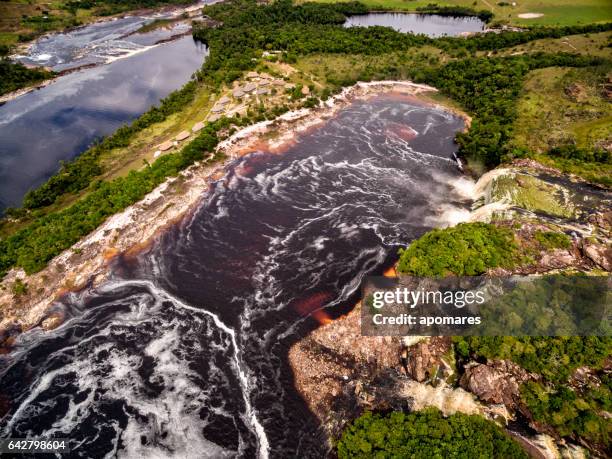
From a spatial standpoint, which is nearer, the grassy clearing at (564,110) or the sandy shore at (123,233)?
the sandy shore at (123,233)

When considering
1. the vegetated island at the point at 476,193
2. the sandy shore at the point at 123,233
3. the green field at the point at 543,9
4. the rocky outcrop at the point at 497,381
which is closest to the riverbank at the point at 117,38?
the vegetated island at the point at 476,193

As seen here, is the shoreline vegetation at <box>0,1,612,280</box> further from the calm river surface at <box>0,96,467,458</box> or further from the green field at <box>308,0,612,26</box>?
the green field at <box>308,0,612,26</box>

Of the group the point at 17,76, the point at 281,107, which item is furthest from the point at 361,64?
the point at 17,76

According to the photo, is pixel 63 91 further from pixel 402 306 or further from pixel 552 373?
pixel 552 373

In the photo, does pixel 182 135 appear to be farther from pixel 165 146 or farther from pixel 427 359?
pixel 427 359

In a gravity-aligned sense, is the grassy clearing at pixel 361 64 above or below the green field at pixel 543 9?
below

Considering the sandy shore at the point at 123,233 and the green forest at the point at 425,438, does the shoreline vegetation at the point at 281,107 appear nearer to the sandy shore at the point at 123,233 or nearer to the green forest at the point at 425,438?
the sandy shore at the point at 123,233

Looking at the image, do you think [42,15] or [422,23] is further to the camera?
[422,23]

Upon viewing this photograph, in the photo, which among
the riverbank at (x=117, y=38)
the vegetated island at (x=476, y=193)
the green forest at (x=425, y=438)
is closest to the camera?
the green forest at (x=425, y=438)
